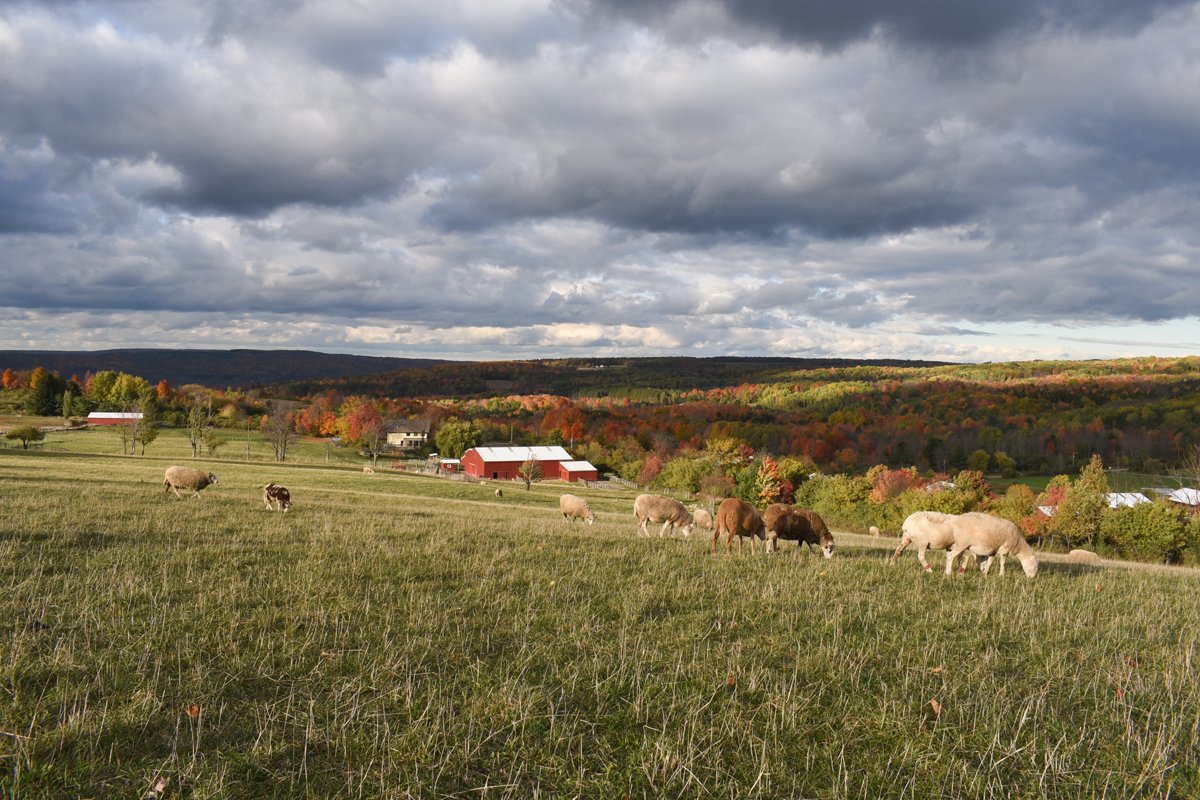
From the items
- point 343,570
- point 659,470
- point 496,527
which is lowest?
point 659,470

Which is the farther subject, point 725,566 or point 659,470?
point 659,470

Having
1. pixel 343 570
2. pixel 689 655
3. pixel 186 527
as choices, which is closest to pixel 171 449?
pixel 186 527

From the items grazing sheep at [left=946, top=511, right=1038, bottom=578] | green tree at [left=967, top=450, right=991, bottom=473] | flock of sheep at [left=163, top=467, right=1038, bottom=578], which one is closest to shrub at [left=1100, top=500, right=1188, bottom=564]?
flock of sheep at [left=163, top=467, right=1038, bottom=578]

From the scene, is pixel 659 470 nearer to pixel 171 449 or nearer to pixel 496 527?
pixel 171 449

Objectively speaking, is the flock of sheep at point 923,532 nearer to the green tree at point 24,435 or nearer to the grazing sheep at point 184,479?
the grazing sheep at point 184,479

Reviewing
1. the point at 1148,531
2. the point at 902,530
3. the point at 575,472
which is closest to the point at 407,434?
the point at 575,472

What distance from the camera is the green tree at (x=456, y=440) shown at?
122 m

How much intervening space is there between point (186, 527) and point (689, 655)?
14.6 meters

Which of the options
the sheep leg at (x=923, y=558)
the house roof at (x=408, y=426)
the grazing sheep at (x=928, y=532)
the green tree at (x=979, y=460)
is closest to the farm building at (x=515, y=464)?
the house roof at (x=408, y=426)

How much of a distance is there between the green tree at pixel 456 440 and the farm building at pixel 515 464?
36.6 feet

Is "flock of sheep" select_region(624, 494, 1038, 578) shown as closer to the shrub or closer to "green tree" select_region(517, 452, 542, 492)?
the shrub

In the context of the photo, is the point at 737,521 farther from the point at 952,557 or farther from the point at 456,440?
the point at 456,440

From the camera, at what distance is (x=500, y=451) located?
10825 centimetres

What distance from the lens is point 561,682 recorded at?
6938mm
